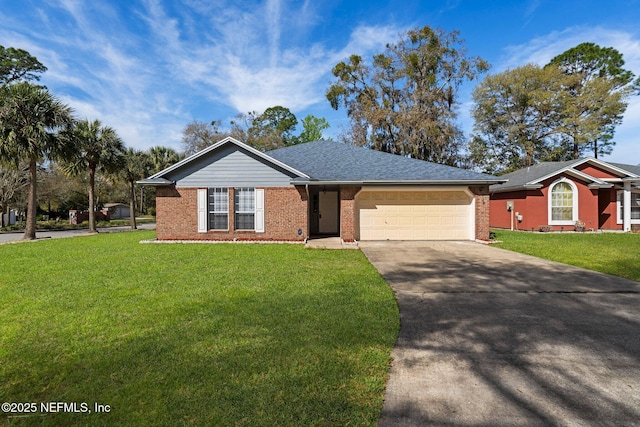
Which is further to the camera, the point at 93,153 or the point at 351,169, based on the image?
the point at 93,153

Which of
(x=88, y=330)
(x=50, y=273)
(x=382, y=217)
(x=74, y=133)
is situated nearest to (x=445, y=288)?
(x=88, y=330)

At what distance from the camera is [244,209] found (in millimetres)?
13469

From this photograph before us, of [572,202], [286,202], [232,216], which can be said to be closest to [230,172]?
[232,216]

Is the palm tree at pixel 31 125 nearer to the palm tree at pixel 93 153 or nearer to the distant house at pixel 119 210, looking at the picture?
the palm tree at pixel 93 153

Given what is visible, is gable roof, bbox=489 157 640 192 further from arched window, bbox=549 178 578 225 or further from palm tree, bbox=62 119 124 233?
palm tree, bbox=62 119 124 233

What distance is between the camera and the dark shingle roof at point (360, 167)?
42.5 ft

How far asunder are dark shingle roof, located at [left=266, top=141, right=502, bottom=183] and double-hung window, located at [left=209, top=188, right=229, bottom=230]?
3.48 meters

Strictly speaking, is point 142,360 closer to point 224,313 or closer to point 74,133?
point 224,313

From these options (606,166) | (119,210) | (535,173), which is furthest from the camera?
(119,210)

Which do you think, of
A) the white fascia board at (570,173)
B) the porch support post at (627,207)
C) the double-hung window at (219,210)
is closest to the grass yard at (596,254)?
the white fascia board at (570,173)

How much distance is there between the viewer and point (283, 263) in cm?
834

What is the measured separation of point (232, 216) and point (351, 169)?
228 inches

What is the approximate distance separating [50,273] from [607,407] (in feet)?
32.4

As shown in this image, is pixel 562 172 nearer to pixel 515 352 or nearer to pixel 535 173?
pixel 535 173
